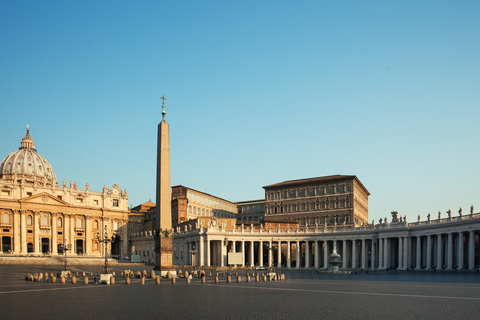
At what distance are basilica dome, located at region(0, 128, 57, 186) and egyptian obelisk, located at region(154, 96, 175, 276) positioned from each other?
111m

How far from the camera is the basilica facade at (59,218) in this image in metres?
107

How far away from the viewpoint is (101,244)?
122125mm

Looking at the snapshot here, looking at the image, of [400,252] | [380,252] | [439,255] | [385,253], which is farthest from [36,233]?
[439,255]

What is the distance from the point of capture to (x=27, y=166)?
147 meters

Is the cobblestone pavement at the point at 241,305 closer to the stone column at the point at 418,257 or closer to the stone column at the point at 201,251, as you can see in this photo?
the stone column at the point at 418,257

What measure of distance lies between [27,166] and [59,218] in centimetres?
3917

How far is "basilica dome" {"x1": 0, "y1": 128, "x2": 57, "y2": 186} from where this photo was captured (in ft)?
471

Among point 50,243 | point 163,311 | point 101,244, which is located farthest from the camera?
point 101,244

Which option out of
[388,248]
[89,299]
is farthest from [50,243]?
[89,299]

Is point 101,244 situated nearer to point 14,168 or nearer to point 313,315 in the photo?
point 14,168

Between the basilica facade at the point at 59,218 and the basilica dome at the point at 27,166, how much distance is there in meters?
23.3

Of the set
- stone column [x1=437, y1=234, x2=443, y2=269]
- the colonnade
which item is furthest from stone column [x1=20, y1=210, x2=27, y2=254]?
stone column [x1=437, y1=234, x2=443, y2=269]

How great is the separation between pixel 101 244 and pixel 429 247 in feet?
270

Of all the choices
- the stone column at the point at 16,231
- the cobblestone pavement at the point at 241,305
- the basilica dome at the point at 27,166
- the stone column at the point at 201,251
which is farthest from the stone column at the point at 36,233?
the cobblestone pavement at the point at 241,305
